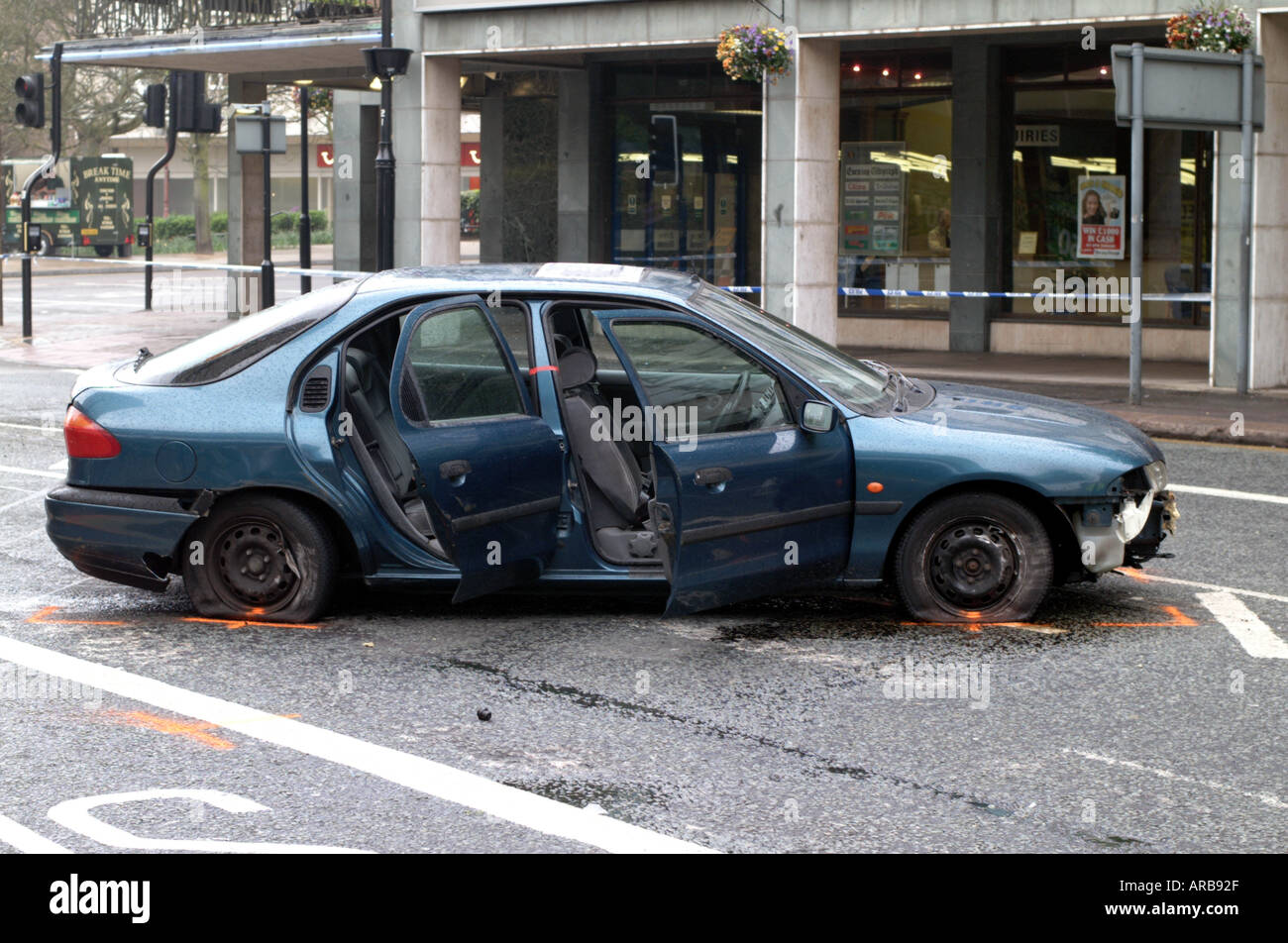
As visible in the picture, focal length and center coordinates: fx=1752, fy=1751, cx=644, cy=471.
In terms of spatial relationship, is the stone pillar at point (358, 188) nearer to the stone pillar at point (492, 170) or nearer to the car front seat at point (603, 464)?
the stone pillar at point (492, 170)

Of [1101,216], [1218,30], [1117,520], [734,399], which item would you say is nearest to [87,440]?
[734,399]

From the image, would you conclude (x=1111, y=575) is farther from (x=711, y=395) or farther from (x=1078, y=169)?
(x=1078, y=169)

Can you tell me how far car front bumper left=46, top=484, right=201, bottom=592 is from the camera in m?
7.47

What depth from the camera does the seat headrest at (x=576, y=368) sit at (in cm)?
769

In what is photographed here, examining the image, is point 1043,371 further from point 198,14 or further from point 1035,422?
point 198,14

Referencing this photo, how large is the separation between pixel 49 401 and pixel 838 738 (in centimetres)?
1184

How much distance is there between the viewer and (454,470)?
698cm

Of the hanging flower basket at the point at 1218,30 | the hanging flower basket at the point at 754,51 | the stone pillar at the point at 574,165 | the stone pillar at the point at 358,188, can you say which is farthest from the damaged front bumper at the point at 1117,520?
the stone pillar at the point at 358,188

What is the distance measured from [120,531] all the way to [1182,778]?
4476 millimetres

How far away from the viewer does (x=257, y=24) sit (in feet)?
74.7

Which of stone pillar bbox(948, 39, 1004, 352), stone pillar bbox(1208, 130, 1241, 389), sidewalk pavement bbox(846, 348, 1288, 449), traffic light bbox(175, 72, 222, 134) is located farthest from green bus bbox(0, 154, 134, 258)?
stone pillar bbox(1208, 130, 1241, 389)

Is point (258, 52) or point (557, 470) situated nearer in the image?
point (557, 470)

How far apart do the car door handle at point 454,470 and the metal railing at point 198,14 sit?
655 inches

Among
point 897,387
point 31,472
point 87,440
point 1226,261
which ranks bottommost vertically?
point 31,472
